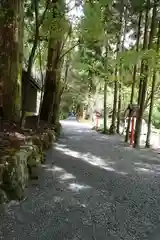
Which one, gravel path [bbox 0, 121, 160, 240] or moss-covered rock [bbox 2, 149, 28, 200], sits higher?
moss-covered rock [bbox 2, 149, 28, 200]

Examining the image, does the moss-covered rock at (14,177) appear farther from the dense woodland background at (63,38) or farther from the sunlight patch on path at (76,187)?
the dense woodland background at (63,38)

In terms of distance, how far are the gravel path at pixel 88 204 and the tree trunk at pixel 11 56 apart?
5.34 ft

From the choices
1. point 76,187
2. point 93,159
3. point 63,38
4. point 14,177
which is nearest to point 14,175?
point 14,177

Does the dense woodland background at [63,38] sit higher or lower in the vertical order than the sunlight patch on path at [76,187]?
higher

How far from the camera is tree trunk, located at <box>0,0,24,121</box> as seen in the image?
8.36 metres

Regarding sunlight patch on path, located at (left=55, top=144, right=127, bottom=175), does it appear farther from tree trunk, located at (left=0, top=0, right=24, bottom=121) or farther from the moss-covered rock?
the moss-covered rock

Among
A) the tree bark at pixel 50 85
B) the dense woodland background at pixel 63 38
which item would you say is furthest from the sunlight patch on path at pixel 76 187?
the tree bark at pixel 50 85

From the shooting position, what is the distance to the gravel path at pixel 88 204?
4.33 m

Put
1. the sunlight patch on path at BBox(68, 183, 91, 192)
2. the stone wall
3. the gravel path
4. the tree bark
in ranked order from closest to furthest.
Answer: the gravel path < the stone wall < the sunlight patch on path at BBox(68, 183, 91, 192) < the tree bark

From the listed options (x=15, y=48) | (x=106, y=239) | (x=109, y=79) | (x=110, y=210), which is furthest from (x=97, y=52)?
(x=106, y=239)

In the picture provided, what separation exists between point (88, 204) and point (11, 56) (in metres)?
4.54

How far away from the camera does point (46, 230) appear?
430 centimetres

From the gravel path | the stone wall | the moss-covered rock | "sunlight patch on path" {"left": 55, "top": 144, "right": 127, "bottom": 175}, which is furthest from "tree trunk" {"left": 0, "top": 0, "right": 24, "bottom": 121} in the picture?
the moss-covered rock

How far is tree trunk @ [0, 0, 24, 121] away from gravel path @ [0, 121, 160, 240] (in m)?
1.63
